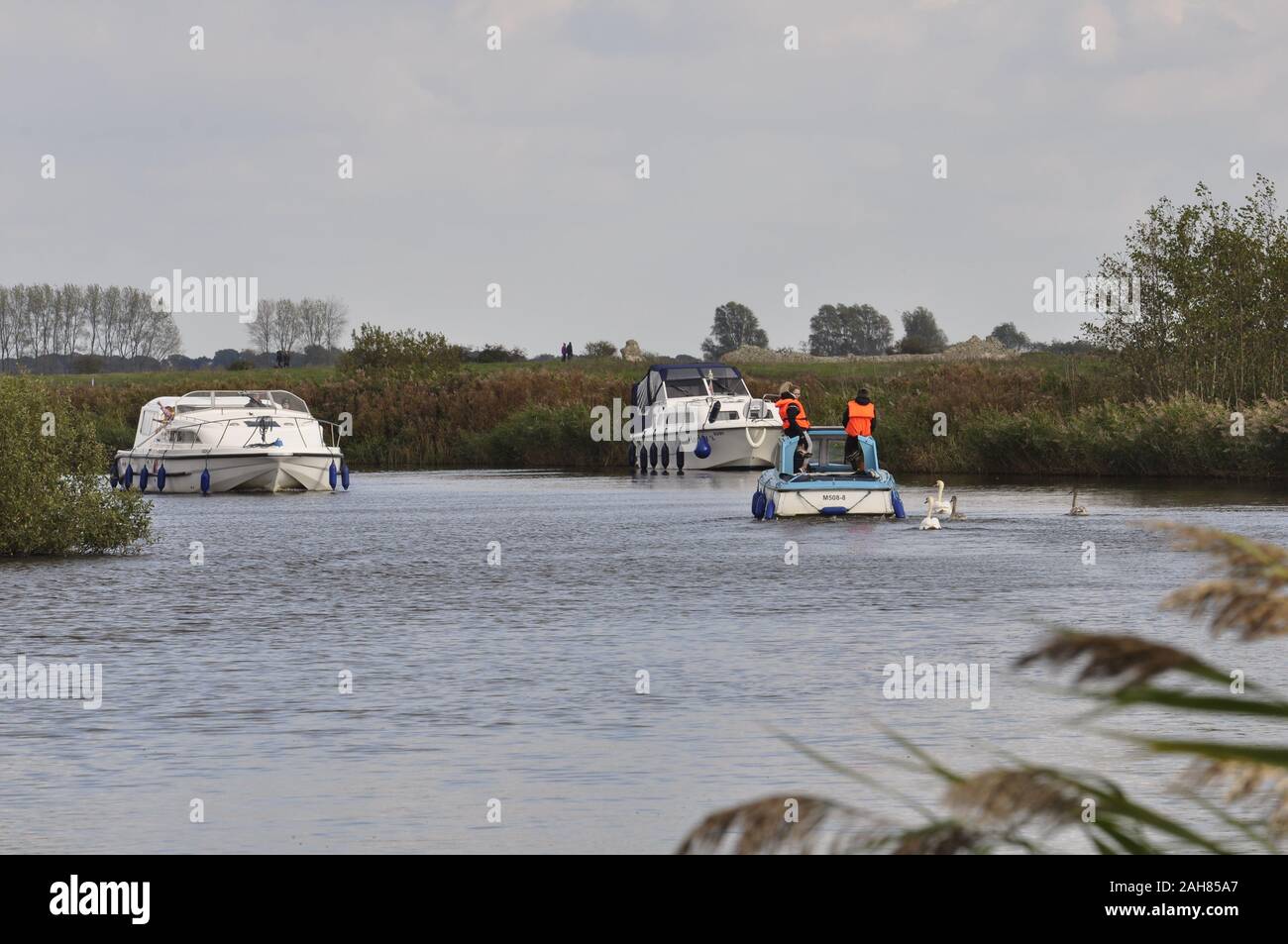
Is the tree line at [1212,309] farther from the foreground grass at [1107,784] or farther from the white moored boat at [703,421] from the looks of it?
the foreground grass at [1107,784]

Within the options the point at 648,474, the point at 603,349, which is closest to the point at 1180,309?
the point at 648,474

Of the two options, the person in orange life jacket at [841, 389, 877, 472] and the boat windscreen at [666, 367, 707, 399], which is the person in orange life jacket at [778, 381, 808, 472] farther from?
the boat windscreen at [666, 367, 707, 399]

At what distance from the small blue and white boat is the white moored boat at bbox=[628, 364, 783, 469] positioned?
22.9 meters

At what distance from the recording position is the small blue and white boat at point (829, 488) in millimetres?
33594

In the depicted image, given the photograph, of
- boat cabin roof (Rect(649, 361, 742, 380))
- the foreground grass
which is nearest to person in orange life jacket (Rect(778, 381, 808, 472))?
boat cabin roof (Rect(649, 361, 742, 380))

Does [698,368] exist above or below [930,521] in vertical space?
above

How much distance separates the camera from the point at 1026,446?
180 feet

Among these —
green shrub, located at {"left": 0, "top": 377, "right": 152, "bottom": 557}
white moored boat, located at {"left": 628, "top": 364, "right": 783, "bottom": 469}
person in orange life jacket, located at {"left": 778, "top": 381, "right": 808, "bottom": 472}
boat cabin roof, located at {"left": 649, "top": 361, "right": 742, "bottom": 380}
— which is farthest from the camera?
boat cabin roof, located at {"left": 649, "top": 361, "right": 742, "bottom": 380}

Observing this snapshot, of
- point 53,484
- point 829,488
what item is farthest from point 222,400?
point 53,484

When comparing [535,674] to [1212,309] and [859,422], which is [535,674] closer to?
[859,422]

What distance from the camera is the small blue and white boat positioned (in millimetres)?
33594

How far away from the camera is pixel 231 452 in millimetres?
50625

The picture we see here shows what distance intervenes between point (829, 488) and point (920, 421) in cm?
2449
